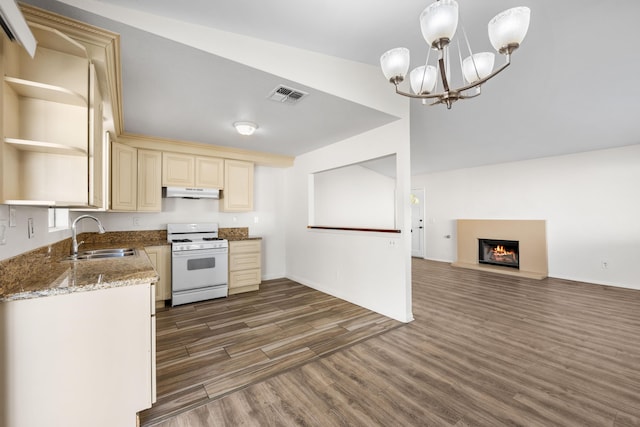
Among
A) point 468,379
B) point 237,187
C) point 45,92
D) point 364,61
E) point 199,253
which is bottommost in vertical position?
point 468,379

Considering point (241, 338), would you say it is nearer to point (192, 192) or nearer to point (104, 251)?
point (104, 251)

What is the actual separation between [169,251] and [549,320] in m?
5.02

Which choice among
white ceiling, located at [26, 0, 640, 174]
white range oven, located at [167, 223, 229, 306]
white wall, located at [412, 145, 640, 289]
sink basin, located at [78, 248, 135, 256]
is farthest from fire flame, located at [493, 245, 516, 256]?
sink basin, located at [78, 248, 135, 256]

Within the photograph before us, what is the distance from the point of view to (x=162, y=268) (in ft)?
12.7

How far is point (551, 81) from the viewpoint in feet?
10.8

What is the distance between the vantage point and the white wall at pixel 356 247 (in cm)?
328

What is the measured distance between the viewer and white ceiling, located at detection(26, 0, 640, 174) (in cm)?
191

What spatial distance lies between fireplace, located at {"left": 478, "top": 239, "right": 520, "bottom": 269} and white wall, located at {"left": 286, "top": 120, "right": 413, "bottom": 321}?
419 centimetres

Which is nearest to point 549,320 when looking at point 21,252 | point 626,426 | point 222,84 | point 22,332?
point 626,426

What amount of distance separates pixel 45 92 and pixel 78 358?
4.66 ft

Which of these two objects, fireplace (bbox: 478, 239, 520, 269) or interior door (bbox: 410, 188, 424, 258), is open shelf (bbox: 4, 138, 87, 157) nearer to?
fireplace (bbox: 478, 239, 520, 269)

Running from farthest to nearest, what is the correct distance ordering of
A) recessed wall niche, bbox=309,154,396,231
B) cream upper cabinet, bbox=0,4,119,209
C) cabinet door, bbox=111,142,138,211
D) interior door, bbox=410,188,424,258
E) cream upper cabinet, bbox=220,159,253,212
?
1. interior door, bbox=410,188,424,258
2. recessed wall niche, bbox=309,154,396,231
3. cream upper cabinet, bbox=220,159,253,212
4. cabinet door, bbox=111,142,138,211
5. cream upper cabinet, bbox=0,4,119,209

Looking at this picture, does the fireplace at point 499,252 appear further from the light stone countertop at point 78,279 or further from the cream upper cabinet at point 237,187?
the light stone countertop at point 78,279

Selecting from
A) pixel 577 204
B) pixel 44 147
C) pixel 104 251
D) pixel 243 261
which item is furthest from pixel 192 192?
pixel 577 204
